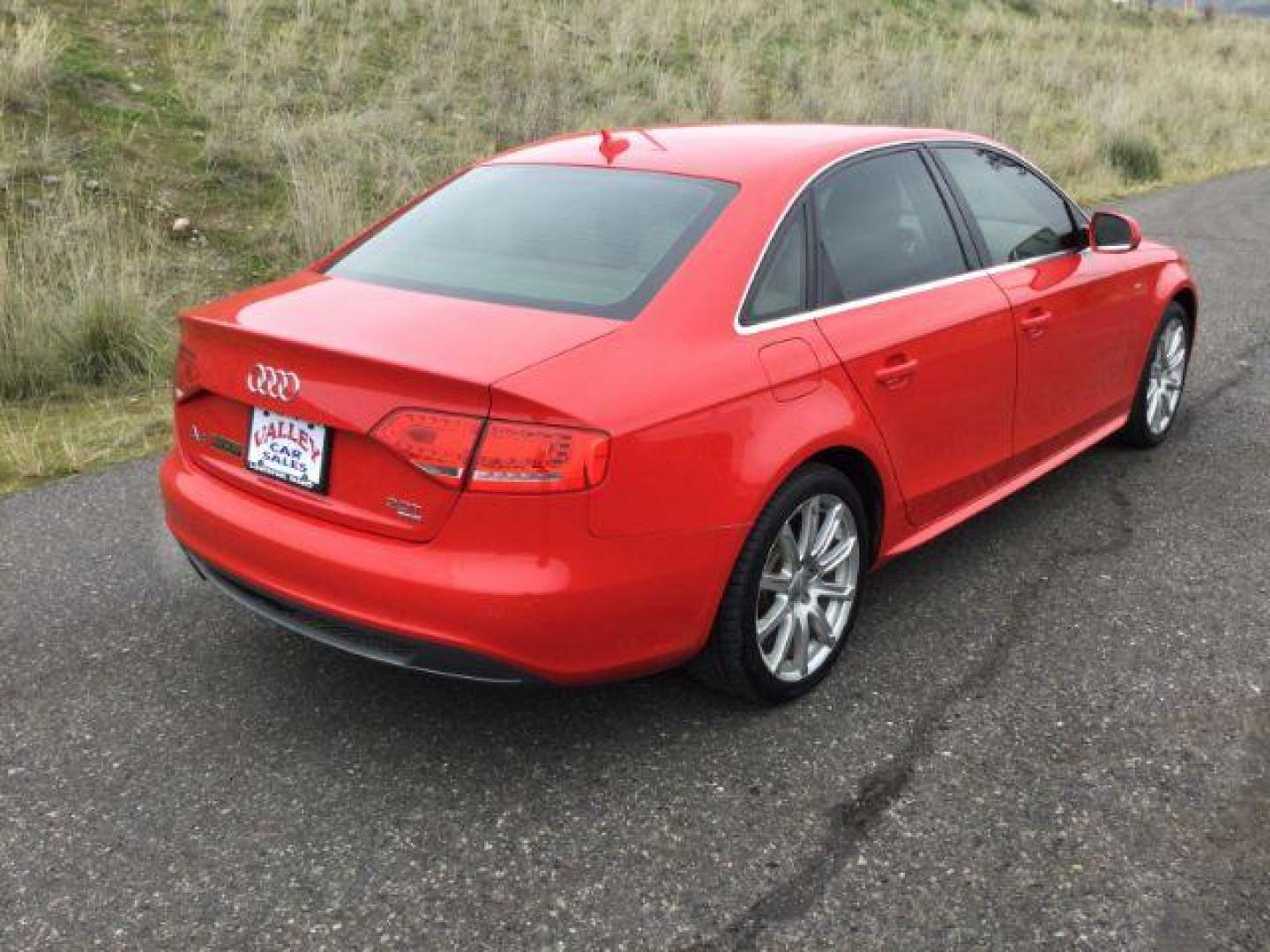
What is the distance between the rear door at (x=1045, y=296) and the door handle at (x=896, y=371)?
725 millimetres

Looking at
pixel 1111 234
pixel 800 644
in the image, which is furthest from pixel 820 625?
pixel 1111 234

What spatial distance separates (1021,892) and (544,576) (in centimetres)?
124

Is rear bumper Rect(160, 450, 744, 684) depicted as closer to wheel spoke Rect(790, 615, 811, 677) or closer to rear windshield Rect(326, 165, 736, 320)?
wheel spoke Rect(790, 615, 811, 677)

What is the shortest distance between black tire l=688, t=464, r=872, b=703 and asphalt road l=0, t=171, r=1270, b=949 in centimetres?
11

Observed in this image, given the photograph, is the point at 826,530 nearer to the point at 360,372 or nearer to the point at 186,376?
the point at 360,372

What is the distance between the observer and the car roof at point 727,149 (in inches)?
138

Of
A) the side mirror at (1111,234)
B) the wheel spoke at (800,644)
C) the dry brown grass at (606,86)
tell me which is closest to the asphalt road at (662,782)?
the wheel spoke at (800,644)

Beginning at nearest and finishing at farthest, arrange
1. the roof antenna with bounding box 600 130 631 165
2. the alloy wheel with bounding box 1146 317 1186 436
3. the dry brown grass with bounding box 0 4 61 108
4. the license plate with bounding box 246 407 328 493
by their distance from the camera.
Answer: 1. the license plate with bounding box 246 407 328 493
2. the roof antenna with bounding box 600 130 631 165
3. the alloy wheel with bounding box 1146 317 1186 436
4. the dry brown grass with bounding box 0 4 61 108

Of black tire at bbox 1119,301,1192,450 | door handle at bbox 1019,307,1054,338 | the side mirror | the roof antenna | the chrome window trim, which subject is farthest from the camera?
black tire at bbox 1119,301,1192,450

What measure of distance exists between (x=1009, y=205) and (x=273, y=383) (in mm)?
2812

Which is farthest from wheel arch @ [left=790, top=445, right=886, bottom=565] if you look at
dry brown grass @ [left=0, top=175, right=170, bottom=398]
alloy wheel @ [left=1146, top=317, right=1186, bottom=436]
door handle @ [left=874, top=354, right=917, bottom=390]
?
dry brown grass @ [left=0, top=175, right=170, bottom=398]

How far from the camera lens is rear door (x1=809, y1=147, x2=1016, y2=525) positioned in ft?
11.5

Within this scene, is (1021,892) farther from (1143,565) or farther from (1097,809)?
(1143,565)

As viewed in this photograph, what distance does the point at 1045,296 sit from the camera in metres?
4.34
